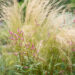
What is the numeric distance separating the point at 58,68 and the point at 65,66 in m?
0.09

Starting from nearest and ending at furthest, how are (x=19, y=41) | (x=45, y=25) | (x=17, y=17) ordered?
(x=19, y=41) → (x=45, y=25) → (x=17, y=17)

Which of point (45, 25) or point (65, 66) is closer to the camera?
point (65, 66)

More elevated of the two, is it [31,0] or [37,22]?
[31,0]

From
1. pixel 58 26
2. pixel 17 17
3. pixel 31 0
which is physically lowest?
pixel 58 26

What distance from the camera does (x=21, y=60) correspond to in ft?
7.00

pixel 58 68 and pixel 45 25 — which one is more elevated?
pixel 45 25

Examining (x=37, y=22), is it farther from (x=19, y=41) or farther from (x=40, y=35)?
(x=19, y=41)

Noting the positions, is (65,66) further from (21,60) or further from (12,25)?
(12,25)

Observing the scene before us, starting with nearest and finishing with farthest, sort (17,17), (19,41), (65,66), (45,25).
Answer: (19,41) → (65,66) → (45,25) → (17,17)

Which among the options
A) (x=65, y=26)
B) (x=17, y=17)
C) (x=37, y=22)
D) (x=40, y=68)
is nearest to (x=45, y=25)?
(x=37, y=22)

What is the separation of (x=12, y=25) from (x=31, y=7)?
1.71 feet

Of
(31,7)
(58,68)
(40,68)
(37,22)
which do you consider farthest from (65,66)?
(31,7)

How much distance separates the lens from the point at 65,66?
229 centimetres

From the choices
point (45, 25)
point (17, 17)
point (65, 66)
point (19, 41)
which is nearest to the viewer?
point (19, 41)
